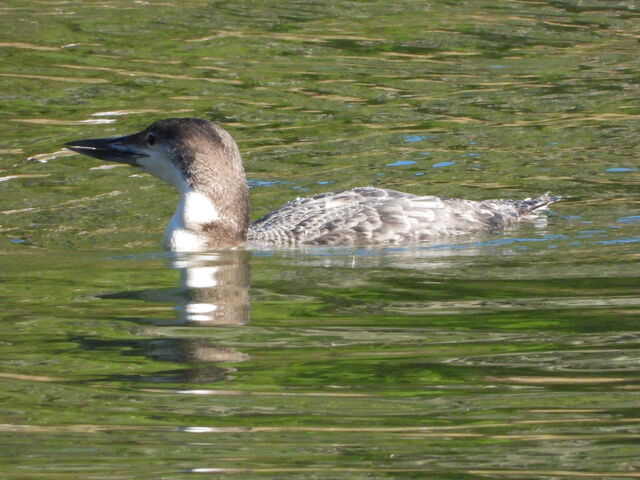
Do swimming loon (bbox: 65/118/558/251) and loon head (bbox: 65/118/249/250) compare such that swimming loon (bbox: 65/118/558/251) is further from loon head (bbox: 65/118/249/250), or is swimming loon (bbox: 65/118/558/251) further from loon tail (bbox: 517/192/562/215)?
loon tail (bbox: 517/192/562/215)

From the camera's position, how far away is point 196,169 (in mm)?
10578

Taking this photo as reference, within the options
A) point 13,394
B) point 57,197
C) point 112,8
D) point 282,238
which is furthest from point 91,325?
point 112,8

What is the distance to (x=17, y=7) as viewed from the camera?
19.1m

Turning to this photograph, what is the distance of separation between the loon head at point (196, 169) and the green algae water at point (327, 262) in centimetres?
33

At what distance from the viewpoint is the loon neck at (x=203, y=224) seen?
34.6 feet

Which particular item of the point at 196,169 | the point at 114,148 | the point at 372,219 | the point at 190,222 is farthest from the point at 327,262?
the point at 114,148

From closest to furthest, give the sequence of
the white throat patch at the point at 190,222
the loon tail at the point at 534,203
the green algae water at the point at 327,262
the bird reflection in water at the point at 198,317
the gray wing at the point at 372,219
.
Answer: the green algae water at the point at 327,262 < the bird reflection in water at the point at 198,317 < the white throat patch at the point at 190,222 < the gray wing at the point at 372,219 < the loon tail at the point at 534,203

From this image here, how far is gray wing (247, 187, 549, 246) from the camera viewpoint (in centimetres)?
1073

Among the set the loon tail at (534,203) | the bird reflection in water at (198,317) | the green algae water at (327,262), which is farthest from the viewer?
the loon tail at (534,203)

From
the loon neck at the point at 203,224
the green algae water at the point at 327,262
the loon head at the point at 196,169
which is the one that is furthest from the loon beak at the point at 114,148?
the green algae water at the point at 327,262

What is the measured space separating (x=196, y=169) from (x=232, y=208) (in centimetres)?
41

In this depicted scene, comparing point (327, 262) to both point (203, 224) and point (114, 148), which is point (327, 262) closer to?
point (203, 224)

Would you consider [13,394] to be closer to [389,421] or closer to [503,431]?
[389,421]

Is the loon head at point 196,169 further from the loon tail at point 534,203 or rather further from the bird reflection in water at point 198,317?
the loon tail at point 534,203
